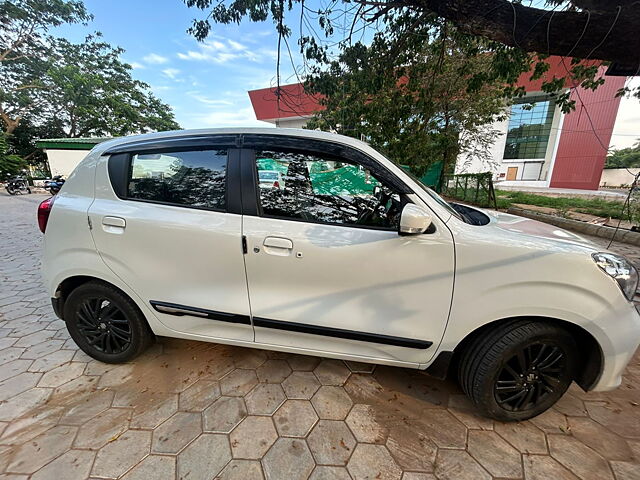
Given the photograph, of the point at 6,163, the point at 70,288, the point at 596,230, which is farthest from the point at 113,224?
the point at 6,163

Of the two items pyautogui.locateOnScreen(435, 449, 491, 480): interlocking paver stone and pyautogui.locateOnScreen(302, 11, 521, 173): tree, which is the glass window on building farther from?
pyautogui.locateOnScreen(435, 449, 491, 480): interlocking paver stone

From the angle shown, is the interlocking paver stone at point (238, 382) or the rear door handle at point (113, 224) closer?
the rear door handle at point (113, 224)

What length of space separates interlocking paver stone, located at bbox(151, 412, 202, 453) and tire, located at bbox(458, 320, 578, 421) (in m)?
1.72

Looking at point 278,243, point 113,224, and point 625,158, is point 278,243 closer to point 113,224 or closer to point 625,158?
point 113,224

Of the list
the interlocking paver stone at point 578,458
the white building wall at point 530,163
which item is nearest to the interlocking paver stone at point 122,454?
the interlocking paver stone at point 578,458

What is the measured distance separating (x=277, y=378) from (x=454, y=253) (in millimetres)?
1562

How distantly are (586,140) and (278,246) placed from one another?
31.6 metres

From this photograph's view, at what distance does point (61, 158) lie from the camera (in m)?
17.2

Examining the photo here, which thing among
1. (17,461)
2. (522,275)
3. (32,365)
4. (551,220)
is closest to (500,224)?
(522,275)

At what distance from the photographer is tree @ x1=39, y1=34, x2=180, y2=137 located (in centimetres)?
1950

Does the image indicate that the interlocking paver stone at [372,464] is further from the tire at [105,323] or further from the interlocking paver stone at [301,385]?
the tire at [105,323]

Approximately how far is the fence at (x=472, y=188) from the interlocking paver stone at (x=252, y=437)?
10.2 meters

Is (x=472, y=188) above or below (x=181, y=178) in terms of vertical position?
below

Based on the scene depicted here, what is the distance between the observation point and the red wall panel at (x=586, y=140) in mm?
21219
